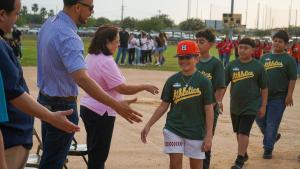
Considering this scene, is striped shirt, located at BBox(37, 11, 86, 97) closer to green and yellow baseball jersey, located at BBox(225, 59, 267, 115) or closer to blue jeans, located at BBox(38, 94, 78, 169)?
blue jeans, located at BBox(38, 94, 78, 169)

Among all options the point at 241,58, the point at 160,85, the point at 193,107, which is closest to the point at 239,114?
the point at 241,58

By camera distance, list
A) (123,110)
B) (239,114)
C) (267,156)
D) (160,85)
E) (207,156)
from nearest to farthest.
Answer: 1. (123,110)
2. (207,156)
3. (239,114)
4. (267,156)
5. (160,85)

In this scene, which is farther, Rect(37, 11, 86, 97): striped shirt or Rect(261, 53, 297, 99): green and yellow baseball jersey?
Rect(261, 53, 297, 99): green and yellow baseball jersey

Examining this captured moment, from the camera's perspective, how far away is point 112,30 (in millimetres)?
5250

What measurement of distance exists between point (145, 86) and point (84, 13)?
1213 mm

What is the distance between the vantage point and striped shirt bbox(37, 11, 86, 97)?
409cm

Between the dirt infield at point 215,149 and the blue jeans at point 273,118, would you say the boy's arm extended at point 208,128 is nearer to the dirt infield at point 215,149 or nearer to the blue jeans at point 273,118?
the dirt infield at point 215,149

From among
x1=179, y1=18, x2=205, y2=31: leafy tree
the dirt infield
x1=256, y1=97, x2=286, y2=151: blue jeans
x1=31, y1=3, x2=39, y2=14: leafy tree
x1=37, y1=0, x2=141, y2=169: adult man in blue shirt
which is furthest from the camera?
x1=31, y1=3, x2=39, y2=14: leafy tree

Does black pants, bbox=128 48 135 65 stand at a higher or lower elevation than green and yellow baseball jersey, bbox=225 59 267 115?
lower

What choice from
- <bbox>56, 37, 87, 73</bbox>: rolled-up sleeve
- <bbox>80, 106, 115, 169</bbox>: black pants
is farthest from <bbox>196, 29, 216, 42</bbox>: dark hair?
<bbox>56, 37, 87, 73</bbox>: rolled-up sleeve

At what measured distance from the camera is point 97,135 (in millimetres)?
5211

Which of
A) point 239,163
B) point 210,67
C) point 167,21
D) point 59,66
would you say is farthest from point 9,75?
point 167,21

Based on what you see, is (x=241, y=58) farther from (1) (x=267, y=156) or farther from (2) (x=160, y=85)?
(2) (x=160, y=85)

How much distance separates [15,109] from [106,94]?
78cm
